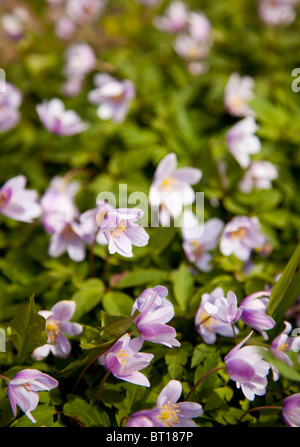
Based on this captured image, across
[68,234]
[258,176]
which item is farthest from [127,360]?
[258,176]

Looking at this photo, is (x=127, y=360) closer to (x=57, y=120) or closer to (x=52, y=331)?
(x=52, y=331)

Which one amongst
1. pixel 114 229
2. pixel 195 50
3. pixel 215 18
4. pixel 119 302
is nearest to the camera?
pixel 114 229

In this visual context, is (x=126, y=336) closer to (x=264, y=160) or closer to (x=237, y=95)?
(x=264, y=160)

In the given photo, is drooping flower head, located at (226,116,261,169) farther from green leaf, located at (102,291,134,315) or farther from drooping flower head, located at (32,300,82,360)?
drooping flower head, located at (32,300,82,360)

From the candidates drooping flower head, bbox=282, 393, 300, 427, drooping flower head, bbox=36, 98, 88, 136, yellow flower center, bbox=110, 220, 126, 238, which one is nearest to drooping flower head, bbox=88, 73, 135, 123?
drooping flower head, bbox=36, 98, 88, 136

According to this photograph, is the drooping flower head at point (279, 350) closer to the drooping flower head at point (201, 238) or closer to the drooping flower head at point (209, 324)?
the drooping flower head at point (209, 324)

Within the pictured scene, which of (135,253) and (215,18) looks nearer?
(135,253)

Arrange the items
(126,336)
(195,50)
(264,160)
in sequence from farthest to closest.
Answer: (195,50) < (264,160) < (126,336)
